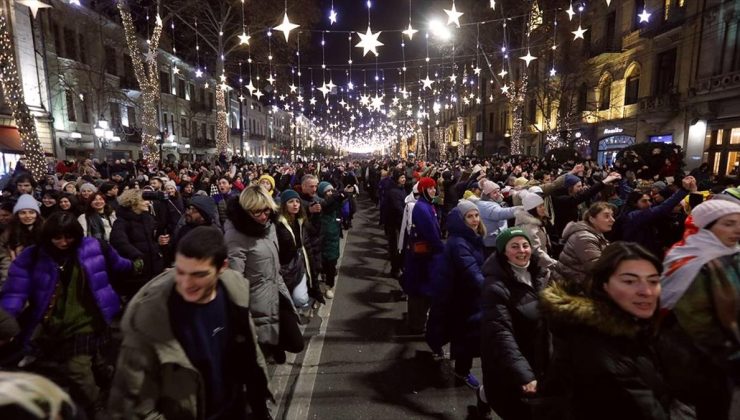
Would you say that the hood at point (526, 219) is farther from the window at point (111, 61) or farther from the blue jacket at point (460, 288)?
the window at point (111, 61)

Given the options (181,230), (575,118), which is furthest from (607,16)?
(181,230)

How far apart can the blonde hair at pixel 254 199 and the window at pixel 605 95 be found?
2685 cm

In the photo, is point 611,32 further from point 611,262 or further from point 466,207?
point 611,262

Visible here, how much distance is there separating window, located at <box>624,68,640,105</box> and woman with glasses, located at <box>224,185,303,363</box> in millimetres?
25313

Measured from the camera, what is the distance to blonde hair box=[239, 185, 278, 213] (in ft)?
11.1

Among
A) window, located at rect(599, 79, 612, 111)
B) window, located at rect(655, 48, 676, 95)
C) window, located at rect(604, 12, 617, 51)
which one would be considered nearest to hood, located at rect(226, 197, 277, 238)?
window, located at rect(655, 48, 676, 95)

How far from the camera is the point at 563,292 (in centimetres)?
Answer: 212

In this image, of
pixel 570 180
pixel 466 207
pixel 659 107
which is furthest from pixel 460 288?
pixel 659 107

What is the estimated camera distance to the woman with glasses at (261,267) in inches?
129

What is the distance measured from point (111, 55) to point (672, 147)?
30664 mm

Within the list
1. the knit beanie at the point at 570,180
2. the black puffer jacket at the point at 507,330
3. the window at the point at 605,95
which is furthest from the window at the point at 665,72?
the black puffer jacket at the point at 507,330

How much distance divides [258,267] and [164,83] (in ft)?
122

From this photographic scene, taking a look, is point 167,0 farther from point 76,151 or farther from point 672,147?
point 672,147

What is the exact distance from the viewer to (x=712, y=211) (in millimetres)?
2840
